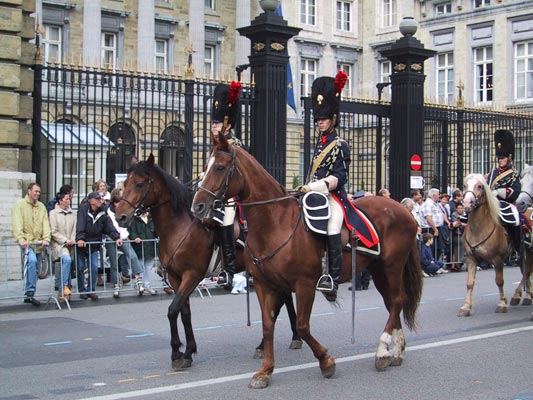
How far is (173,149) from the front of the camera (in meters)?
18.0

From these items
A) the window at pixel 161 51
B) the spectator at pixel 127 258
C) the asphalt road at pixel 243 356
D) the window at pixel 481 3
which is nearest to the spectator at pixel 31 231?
the asphalt road at pixel 243 356

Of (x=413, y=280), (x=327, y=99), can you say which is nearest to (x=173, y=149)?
(x=413, y=280)

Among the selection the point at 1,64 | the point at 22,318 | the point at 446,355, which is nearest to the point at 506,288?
the point at 446,355

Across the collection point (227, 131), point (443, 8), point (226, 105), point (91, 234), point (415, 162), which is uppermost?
point (443, 8)

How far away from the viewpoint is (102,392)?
24.5 ft

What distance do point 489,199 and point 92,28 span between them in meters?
30.6

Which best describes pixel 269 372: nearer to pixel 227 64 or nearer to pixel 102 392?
pixel 102 392

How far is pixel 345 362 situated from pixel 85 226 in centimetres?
691

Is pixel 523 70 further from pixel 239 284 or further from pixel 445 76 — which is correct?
pixel 239 284

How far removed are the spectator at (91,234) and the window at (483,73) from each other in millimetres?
30116

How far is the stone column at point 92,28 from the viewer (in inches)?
1531

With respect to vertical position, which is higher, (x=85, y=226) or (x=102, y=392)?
(x=85, y=226)

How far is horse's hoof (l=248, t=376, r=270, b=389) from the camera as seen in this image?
7.44 metres

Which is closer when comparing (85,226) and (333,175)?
(333,175)
